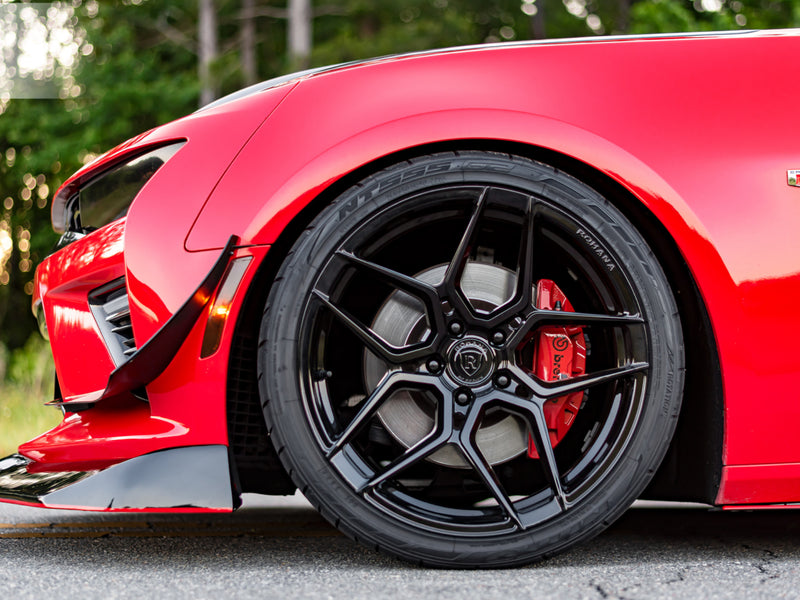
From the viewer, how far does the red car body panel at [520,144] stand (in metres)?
1.79

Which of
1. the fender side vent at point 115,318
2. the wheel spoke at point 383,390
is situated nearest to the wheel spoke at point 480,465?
the wheel spoke at point 383,390

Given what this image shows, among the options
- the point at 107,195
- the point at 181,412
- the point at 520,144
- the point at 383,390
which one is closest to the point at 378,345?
the point at 383,390

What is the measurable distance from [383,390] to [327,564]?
1.59ft

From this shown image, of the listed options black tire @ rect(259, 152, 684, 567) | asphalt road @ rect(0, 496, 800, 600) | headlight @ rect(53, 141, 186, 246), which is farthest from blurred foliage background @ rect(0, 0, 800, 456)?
black tire @ rect(259, 152, 684, 567)

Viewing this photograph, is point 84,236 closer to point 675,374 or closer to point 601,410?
point 601,410

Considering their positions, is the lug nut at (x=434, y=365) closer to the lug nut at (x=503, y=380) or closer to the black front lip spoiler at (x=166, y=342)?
the lug nut at (x=503, y=380)

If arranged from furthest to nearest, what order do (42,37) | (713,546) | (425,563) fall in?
(42,37) → (713,546) → (425,563)

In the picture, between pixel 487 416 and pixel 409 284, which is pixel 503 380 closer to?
pixel 487 416

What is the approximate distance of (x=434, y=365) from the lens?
1.79m

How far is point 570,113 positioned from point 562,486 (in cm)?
89

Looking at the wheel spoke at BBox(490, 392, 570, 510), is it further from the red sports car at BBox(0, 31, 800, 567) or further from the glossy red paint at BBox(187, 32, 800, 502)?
the glossy red paint at BBox(187, 32, 800, 502)

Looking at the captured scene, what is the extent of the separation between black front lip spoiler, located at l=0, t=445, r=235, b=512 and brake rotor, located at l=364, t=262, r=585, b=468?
421 mm

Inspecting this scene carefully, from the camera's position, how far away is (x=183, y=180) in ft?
6.17

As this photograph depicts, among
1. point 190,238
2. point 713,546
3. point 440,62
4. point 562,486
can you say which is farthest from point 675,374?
point 190,238
